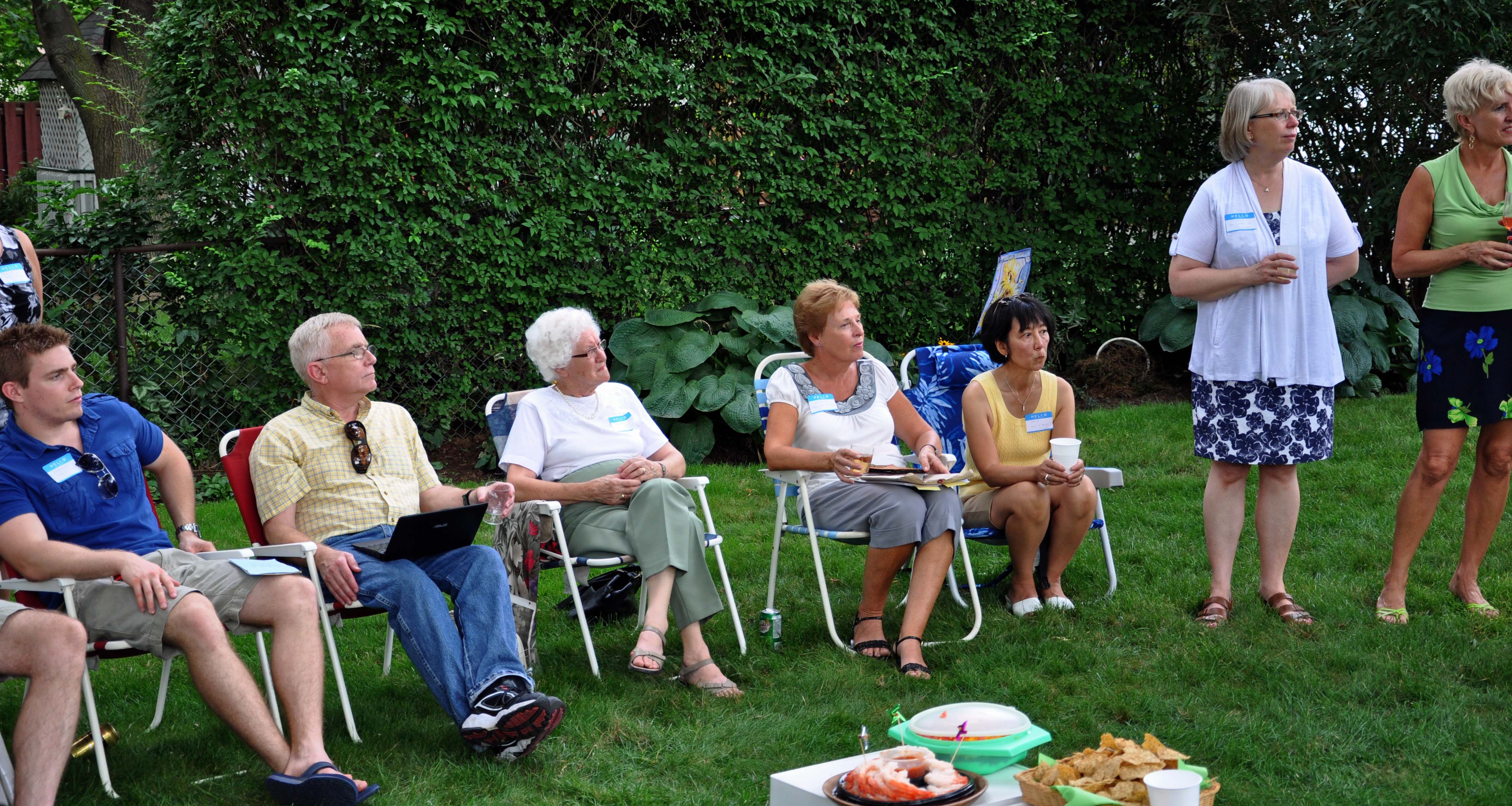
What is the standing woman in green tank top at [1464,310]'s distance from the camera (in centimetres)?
396

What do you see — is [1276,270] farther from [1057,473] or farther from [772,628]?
[772,628]

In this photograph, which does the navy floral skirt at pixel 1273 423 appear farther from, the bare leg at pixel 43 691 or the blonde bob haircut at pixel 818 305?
the bare leg at pixel 43 691

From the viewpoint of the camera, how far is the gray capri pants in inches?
162

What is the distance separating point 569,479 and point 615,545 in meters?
0.35

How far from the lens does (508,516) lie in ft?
13.5

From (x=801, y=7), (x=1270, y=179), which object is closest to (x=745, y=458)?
(x=801, y=7)

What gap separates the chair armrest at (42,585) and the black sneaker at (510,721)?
1.03 meters

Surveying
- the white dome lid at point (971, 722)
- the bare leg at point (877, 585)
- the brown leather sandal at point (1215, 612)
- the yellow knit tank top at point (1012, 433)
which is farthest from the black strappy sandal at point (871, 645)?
the white dome lid at point (971, 722)

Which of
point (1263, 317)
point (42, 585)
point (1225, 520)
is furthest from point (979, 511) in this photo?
point (42, 585)

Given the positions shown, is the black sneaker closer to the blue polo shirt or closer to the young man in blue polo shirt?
the young man in blue polo shirt

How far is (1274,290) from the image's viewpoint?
4129 mm

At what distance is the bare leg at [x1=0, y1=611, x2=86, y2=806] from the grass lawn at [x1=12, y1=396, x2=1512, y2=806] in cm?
31

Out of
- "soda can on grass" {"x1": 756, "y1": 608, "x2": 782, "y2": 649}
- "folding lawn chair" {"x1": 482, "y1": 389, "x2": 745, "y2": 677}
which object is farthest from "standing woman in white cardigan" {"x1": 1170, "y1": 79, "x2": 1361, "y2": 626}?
"folding lawn chair" {"x1": 482, "y1": 389, "x2": 745, "y2": 677}

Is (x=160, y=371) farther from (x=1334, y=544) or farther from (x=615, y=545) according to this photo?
(x=1334, y=544)
